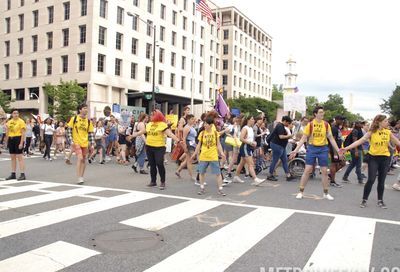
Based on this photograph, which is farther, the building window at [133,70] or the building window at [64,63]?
the building window at [133,70]

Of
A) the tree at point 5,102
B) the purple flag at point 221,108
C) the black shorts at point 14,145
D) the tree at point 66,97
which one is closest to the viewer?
the black shorts at point 14,145

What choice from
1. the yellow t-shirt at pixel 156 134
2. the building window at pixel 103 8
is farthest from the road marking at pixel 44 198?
the building window at pixel 103 8

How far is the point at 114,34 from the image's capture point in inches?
1757

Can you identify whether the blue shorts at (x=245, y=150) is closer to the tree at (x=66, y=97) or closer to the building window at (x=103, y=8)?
the tree at (x=66, y=97)

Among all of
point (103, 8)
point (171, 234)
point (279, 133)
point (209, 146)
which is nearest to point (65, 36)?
point (103, 8)

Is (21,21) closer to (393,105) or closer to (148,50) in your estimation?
(148,50)

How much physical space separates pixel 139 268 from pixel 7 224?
100 inches

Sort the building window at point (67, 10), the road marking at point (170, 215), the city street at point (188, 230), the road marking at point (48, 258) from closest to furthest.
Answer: the road marking at point (48, 258)
the city street at point (188, 230)
the road marking at point (170, 215)
the building window at point (67, 10)

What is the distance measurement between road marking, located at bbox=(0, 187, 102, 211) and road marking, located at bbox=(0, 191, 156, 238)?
82cm

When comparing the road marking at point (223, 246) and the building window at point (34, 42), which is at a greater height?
the building window at point (34, 42)

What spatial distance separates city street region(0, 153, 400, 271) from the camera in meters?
4.26

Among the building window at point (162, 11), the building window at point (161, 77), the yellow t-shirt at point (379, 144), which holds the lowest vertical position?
the yellow t-shirt at point (379, 144)

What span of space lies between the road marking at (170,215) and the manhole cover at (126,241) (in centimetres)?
30

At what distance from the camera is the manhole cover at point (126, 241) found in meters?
4.62
